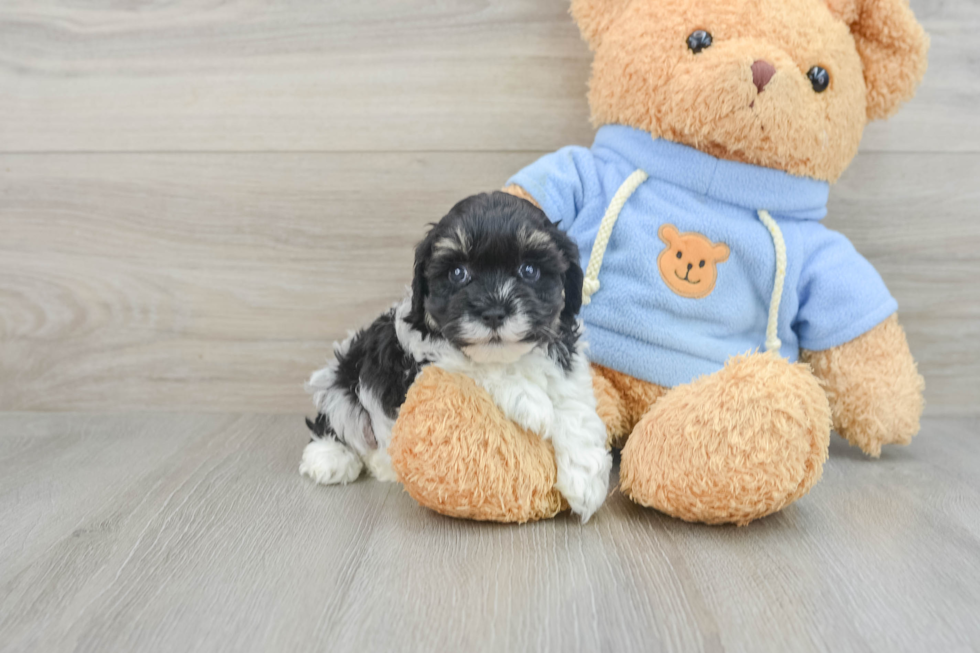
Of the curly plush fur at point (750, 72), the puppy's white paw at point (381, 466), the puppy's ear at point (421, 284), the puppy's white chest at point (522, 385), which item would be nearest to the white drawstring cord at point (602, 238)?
the curly plush fur at point (750, 72)

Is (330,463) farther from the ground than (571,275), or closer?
closer

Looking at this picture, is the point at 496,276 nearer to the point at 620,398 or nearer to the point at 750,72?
the point at 620,398

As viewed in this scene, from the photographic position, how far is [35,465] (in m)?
1.42

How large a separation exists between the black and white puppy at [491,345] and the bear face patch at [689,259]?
0.81 feet

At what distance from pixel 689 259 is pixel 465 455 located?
0.57 metres

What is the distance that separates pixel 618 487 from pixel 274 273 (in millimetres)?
941

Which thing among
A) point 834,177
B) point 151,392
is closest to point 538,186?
point 834,177

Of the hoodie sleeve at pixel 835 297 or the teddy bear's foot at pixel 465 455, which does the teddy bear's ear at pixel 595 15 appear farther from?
the teddy bear's foot at pixel 465 455

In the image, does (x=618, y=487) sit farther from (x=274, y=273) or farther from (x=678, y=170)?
(x=274, y=273)

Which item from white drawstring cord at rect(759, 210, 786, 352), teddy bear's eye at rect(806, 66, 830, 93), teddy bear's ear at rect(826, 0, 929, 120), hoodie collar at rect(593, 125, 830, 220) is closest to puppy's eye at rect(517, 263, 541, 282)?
hoodie collar at rect(593, 125, 830, 220)

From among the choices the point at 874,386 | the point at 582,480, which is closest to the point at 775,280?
the point at 874,386

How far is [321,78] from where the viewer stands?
1.61m

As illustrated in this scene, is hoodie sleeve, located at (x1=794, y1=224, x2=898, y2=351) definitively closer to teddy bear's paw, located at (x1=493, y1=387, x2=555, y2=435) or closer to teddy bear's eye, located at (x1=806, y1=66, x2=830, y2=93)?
teddy bear's eye, located at (x1=806, y1=66, x2=830, y2=93)

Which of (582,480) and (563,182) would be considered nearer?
(582,480)
